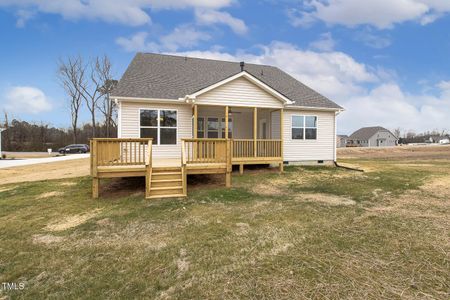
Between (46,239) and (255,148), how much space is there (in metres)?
8.23

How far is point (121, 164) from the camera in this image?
751 centimetres

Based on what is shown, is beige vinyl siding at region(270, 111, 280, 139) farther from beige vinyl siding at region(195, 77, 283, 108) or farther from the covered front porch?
beige vinyl siding at region(195, 77, 283, 108)

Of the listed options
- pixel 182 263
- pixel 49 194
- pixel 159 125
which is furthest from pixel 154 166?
pixel 182 263

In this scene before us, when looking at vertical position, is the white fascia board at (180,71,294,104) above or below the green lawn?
above

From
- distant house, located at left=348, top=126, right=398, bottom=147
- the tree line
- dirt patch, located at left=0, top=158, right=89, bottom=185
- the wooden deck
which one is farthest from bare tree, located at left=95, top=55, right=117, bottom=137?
distant house, located at left=348, top=126, right=398, bottom=147

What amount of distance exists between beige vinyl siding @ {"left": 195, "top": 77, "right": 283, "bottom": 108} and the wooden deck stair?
362 cm

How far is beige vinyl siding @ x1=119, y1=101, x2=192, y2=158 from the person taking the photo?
10.5 metres

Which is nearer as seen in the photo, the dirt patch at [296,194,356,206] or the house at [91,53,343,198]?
the dirt patch at [296,194,356,206]

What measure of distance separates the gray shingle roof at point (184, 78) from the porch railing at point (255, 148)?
9.78ft

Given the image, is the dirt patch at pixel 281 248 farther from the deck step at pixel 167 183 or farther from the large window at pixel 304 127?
the large window at pixel 304 127

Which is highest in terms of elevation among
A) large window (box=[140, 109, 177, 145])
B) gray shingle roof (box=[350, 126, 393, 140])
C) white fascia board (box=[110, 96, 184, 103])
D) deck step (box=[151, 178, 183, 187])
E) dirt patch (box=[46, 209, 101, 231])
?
gray shingle roof (box=[350, 126, 393, 140])

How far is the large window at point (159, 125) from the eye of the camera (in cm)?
1078

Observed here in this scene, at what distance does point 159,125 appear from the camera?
11.0 meters

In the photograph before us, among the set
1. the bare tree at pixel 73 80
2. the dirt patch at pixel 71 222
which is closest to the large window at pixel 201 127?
the dirt patch at pixel 71 222
